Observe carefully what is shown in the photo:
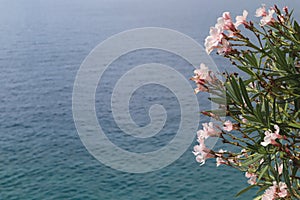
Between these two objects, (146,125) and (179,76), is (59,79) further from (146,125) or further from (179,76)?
(146,125)

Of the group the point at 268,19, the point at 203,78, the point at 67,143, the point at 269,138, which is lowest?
the point at 269,138

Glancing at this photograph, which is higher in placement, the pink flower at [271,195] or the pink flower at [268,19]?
the pink flower at [268,19]

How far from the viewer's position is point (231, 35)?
3.61m

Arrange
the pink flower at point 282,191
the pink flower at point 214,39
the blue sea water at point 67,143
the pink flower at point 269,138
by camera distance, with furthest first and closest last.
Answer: the blue sea water at point 67,143 → the pink flower at point 282,191 → the pink flower at point 214,39 → the pink flower at point 269,138

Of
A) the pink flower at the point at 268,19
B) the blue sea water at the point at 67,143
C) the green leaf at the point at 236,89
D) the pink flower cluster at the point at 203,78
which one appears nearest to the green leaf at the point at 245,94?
the green leaf at the point at 236,89

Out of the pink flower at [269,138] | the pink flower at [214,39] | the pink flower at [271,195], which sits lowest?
the pink flower at [271,195]

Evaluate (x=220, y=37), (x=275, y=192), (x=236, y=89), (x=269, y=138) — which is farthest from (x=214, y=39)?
(x=275, y=192)

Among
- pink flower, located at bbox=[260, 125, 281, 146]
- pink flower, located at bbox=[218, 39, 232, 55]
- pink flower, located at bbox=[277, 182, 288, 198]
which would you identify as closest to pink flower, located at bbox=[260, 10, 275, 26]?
pink flower, located at bbox=[218, 39, 232, 55]

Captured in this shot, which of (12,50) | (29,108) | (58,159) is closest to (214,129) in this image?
(58,159)

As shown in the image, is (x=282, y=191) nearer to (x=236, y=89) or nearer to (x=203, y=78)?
(x=236, y=89)

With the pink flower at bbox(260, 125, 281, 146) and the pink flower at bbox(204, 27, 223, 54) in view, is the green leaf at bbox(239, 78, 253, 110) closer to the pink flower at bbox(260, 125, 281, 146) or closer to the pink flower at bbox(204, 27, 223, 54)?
the pink flower at bbox(260, 125, 281, 146)

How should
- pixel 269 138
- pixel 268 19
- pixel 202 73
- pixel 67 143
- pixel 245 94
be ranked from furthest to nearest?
pixel 67 143 → pixel 268 19 → pixel 202 73 → pixel 245 94 → pixel 269 138

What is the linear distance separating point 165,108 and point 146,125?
2.51 meters

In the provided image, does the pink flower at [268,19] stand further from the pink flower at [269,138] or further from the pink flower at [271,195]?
the pink flower at [271,195]
